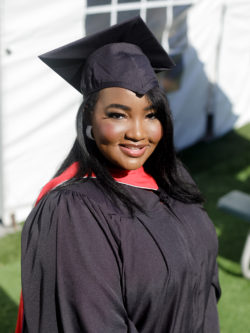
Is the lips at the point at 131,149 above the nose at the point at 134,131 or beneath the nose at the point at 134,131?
beneath

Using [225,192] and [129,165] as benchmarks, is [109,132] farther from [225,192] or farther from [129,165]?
[225,192]

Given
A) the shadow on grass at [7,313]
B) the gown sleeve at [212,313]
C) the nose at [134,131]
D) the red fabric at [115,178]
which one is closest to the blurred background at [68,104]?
the shadow on grass at [7,313]

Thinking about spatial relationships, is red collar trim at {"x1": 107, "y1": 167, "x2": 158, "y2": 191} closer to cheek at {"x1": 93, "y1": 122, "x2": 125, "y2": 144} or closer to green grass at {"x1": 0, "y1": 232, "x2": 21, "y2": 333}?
cheek at {"x1": 93, "y1": 122, "x2": 125, "y2": 144}

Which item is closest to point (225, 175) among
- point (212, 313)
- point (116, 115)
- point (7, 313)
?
point (7, 313)

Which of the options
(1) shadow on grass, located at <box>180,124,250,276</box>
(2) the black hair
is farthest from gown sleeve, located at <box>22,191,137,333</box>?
(1) shadow on grass, located at <box>180,124,250,276</box>

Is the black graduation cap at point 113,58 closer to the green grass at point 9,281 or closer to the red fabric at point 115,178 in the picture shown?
the red fabric at point 115,178

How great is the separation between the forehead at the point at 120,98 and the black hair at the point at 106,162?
2 cm

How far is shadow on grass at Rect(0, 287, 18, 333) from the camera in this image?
3.41 metres

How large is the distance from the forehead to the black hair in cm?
2

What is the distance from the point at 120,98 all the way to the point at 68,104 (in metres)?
3.42

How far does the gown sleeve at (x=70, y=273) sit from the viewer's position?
1.42 m

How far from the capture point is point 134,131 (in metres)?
1.51

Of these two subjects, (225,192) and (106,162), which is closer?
(106,162)

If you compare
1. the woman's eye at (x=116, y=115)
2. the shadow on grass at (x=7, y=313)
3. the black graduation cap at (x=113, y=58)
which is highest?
the black graduation cap at (x=113, y=58)
